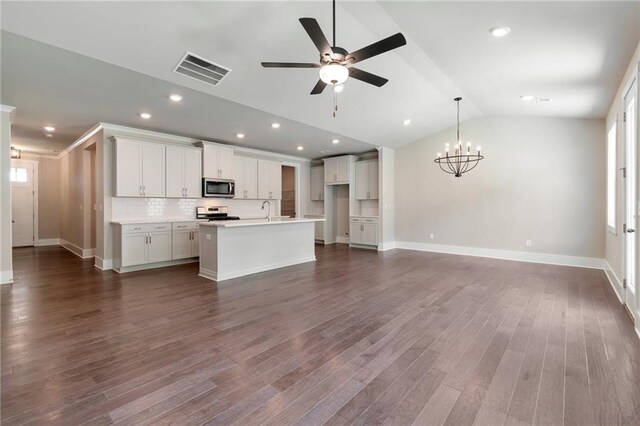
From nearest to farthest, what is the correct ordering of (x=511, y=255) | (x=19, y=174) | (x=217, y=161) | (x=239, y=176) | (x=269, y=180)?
(x=511, y=255)
(x=217, y=161)
(x=239, y=176)
(x=269, y=180)
(x=19, y=174)

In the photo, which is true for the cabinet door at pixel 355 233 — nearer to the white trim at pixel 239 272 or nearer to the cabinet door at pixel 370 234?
the cabinet door at pixel 370 234

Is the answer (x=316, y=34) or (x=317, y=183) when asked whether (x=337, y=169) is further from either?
(x=316, y=34)

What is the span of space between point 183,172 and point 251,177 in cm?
170

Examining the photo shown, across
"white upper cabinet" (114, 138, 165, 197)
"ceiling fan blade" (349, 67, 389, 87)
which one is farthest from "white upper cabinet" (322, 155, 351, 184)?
"ceiling fan blade" (349, 67, 389, 87)

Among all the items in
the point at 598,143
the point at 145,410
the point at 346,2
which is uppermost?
the point at 346,2

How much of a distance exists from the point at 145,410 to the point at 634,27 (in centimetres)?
476

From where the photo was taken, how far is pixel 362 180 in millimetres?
8445

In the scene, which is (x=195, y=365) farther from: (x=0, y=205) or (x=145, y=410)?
(x=0, y=205)

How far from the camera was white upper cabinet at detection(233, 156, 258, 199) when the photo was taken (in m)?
7.12

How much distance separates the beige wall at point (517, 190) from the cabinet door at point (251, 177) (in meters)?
3.99

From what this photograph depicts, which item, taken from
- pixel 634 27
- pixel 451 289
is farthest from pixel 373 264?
pixel 634 27

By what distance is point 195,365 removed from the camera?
221cm

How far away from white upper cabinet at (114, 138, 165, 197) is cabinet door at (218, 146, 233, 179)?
1183mm

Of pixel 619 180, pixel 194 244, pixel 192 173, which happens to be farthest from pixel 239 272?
pixel 619 180
